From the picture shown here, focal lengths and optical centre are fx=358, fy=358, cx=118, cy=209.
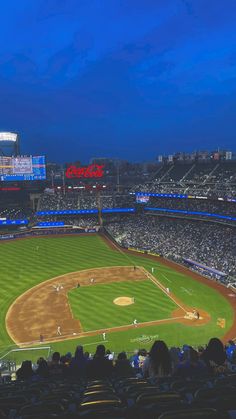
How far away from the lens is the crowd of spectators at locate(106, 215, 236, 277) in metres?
56.4

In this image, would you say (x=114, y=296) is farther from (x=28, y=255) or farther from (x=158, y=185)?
(x=158, y=185)

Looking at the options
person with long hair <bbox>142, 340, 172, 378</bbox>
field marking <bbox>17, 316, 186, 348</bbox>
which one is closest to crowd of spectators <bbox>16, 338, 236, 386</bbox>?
person with long hair <bbox>142, 340, 172, 378</bbox>

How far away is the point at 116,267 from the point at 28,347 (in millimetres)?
27089

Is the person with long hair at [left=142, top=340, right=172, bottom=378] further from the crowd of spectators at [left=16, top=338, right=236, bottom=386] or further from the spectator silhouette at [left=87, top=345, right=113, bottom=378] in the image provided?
the spectator silhouette at [left=87, top=345, right=113, bottom=378]

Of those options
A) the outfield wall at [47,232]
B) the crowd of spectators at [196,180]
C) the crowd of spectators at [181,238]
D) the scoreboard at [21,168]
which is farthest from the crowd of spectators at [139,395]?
the scoreboard at [21,168]

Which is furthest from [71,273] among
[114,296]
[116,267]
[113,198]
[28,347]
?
[113,198]

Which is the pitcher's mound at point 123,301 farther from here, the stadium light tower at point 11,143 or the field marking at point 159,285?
the stadium light tower at point 11,143

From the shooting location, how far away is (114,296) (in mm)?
44719

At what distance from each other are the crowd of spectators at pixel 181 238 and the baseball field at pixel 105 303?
13.5 feet

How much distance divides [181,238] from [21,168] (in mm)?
42383

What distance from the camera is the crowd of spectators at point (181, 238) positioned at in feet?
185

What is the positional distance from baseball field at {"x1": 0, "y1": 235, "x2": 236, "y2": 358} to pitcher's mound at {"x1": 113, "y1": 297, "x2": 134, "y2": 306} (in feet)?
0.39

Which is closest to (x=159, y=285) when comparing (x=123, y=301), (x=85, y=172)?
(x=123, y=301)

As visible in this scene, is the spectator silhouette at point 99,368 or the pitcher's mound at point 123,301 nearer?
the spectator silhouette at point 99,368
